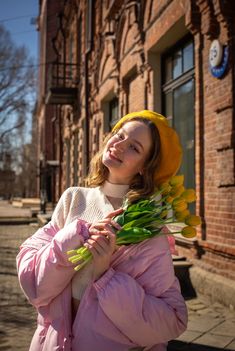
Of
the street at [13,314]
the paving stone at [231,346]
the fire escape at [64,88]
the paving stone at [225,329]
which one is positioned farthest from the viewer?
the fire escape at [64,88]

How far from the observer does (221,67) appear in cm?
504

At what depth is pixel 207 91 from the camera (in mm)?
5434

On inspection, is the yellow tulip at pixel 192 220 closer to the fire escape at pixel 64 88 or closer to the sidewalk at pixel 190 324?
the sidewalk at pixel 190 324

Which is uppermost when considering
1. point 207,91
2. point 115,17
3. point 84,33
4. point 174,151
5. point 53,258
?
point 84,33

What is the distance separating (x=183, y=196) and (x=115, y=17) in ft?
30.9

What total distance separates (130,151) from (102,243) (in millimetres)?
450

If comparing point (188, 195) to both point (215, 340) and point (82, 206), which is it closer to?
point (82, 206)

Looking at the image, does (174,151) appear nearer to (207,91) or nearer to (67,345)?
(67,345)

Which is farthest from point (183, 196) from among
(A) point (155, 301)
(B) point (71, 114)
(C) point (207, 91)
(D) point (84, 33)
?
(B) point (71, 114)

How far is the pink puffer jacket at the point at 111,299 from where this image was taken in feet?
5.02

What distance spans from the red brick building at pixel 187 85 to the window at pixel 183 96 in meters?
0.02

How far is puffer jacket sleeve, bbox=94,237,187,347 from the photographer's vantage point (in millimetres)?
1521

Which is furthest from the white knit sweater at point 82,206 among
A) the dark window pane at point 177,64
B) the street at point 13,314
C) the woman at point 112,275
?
the dark window pane at point 177,64

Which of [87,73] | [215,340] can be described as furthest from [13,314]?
[87,73]
